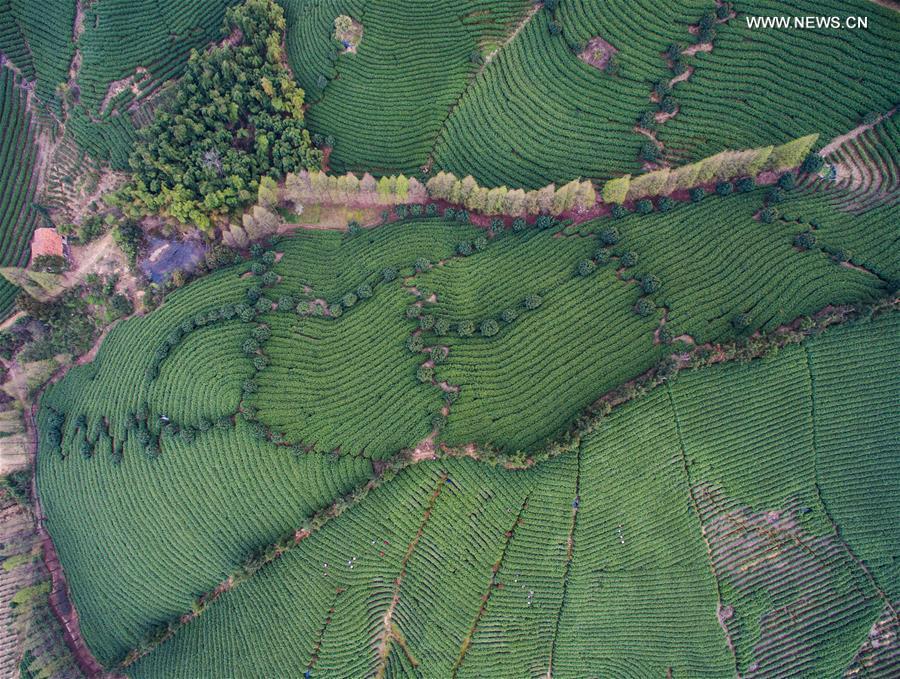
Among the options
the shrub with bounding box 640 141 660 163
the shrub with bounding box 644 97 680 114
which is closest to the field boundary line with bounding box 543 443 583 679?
the shrub with bounding box 640 141 660 163

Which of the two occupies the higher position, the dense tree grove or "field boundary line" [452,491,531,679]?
the dense tree grove

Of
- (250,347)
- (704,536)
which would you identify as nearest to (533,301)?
(704,536)

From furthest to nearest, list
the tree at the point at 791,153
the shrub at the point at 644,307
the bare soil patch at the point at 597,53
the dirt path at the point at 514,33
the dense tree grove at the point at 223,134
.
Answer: the dense tree grove at the point at 223,134
the dirt path at the point at 514,33
the bare soil patch at the point at 597,53
the shrub at the point at 644,307
the tree at the point at 791,153

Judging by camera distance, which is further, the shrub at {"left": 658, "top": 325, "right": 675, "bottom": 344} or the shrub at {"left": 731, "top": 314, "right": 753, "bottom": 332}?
the shrub at {"left": 658, "top": 325, "right": 675, "bottom": 344}

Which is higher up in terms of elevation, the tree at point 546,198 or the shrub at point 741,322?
the tree at point 546,198

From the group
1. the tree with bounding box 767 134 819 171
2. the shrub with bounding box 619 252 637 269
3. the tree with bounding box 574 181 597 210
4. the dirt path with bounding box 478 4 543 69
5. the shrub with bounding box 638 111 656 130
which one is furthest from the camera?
the dirt path with bounding box 478 4 543 69

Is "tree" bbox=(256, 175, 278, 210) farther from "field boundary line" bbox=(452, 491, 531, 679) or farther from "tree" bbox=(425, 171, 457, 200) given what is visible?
"field boundary line" bbox=(452, 491, 531, 679)

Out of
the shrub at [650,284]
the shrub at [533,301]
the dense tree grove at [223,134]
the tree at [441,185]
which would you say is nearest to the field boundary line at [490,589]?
the shrub at [533,301]

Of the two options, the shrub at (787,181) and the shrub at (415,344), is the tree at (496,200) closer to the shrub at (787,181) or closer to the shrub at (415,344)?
the shrub at (415,344)
